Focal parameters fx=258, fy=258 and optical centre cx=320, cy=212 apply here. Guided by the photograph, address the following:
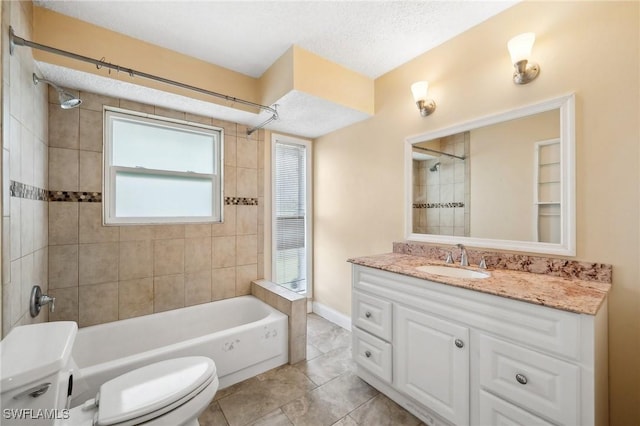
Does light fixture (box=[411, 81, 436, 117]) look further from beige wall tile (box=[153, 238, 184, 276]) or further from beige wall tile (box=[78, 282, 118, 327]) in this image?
beige wall tile (box=[78, 282, 118, 327])

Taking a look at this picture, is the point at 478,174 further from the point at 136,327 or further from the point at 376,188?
the point at 136,327

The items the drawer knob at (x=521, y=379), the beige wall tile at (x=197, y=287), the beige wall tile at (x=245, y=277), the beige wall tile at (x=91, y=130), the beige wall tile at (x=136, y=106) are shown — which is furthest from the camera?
the beige wall tile at (x=245, y=277)

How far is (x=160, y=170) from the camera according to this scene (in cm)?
230

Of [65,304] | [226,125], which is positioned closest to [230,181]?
[226,125]

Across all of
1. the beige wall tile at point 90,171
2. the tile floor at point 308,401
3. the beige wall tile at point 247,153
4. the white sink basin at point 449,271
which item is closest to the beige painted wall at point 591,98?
the white sink basin at point 449,271

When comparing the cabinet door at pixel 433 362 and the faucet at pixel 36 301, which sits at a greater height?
the faucet at pixel 36 301

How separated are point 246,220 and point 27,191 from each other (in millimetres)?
1552

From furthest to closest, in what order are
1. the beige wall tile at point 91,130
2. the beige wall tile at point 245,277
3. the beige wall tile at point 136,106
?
1. the beige wall tile at point 245,277
2. the beige wall tile at point 136,106
3. the beige wall tile at point 91,130

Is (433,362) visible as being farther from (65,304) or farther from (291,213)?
(65,304)

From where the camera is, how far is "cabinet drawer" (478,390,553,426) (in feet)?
3.52

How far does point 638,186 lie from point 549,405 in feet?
3.47

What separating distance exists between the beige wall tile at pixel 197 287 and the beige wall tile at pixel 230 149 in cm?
108

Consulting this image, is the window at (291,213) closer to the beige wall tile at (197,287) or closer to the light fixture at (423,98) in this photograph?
the beige wall tile at (197,287)

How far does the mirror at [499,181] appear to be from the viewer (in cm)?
141
